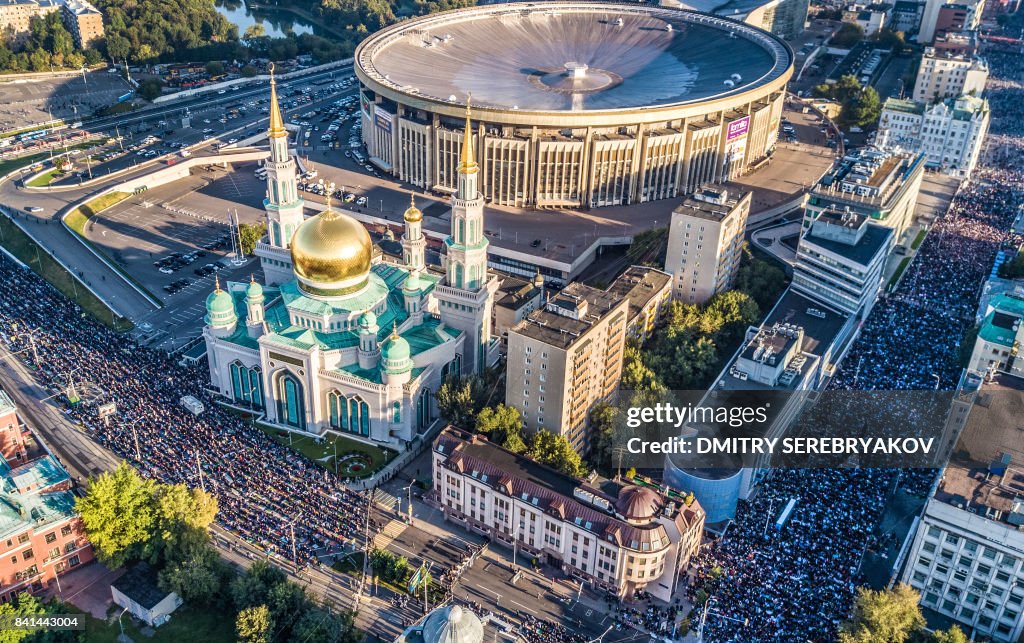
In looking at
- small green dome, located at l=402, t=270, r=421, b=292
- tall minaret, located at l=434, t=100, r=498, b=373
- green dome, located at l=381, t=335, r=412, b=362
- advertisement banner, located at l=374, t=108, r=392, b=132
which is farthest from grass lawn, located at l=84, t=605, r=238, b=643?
advertisement banner, located at l=374, t=108, r=392, b=132

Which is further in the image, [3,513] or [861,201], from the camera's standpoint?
[861,201]

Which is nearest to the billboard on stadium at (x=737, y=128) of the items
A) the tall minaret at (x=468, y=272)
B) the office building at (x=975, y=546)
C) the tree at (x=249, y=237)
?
the tall minaret at (x=468, y=272)

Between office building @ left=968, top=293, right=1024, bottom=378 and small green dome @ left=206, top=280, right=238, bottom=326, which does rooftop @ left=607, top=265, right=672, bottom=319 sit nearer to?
office building @ left=968, top=293, right=1024, bottom=378

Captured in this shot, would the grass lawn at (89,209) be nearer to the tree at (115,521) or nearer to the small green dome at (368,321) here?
the small green dome at (368,321)

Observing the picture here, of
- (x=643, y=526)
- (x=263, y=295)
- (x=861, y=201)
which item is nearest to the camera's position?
(x=643, y=526)

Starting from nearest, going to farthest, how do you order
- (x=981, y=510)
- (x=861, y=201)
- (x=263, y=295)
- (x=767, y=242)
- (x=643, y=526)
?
(x=981, y=510), (x=643, y=526), (x=263, y=295), (x=861, y=201), (x=767, y=242)

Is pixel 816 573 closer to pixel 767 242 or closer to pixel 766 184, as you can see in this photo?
pixel 767 242

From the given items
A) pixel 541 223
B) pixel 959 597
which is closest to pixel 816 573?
pixel 959 597
